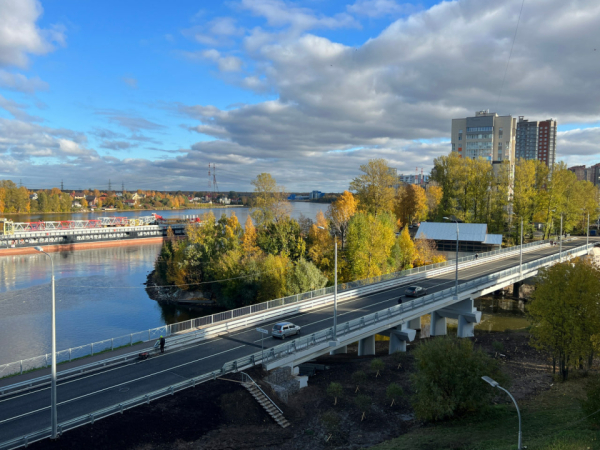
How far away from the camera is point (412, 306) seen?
106 ft

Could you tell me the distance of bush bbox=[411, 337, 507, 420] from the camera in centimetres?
1897

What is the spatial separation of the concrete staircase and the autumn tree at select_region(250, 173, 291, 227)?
39892 mm

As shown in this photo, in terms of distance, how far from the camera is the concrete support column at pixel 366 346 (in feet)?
108

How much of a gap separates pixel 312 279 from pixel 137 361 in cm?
2199

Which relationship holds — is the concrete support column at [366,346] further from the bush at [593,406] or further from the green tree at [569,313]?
the bush at [593,406]

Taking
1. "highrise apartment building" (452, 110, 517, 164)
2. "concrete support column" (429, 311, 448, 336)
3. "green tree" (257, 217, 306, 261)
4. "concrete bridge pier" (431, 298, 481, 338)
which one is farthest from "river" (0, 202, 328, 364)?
"highrise apartment building" (452, 110, 517, 164)

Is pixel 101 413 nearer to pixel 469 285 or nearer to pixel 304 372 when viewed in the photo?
pixel 304 372

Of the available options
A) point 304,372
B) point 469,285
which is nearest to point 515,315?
point 469,285

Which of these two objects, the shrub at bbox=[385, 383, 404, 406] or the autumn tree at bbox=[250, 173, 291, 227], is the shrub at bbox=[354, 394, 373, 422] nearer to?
the shrub at bbox=[385, 383, 404, 406]

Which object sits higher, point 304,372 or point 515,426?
point 515,426

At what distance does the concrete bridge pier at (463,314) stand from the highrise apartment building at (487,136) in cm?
7523

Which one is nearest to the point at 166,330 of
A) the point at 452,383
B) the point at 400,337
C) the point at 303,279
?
the point at 452,383

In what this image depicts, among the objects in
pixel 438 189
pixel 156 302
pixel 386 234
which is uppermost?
pixel 438 189

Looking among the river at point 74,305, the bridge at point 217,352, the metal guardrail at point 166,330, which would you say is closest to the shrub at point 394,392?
the bridge at point 217,352
